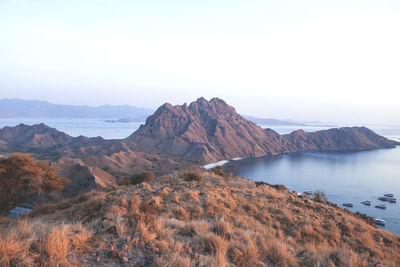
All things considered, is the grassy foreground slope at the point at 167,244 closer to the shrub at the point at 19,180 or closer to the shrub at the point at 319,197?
the shrub at the point at 19,180

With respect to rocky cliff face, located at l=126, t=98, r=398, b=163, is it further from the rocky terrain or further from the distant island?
the distant island

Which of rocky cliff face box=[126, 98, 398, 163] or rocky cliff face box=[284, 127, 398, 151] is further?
rocky cliff face box=[284, 127, 398, 151]

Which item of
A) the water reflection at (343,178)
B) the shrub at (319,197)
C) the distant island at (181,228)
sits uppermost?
the distant island at (181,228)

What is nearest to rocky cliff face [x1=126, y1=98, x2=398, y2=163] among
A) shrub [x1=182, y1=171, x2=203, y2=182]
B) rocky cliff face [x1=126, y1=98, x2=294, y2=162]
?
rocky cliff face [x1=126, y1=98, x2=294, y2=162]

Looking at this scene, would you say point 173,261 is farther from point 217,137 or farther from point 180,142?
point 217,137

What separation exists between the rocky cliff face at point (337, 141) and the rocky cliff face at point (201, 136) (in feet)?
43.0

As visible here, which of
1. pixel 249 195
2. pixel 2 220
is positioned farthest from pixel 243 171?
pixel 2 220

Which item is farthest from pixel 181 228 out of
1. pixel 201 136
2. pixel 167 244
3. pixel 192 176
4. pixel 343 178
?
pixel 201 136

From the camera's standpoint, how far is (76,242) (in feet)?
12.9

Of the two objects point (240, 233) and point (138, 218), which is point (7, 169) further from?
point (240, 233)

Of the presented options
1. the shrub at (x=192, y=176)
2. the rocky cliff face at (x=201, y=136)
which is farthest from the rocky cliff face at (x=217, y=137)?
the shrub at (x=192, y=176)

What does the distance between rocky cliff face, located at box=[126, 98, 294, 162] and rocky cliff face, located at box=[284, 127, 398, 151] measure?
43.0 ft

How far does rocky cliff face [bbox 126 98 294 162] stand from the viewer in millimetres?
114562

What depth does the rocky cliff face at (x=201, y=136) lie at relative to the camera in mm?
114562
